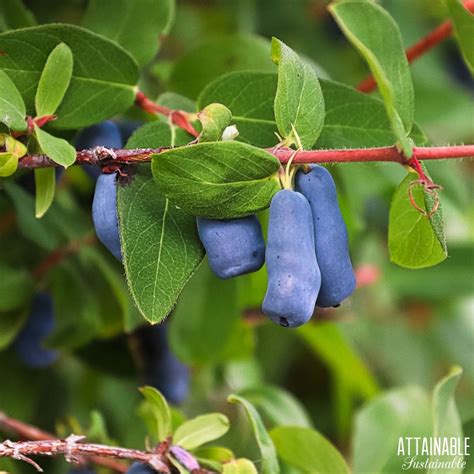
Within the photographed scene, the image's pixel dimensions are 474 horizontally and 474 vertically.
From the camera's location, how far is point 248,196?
24.8 inches

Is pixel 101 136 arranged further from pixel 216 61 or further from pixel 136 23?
pixel 216 61

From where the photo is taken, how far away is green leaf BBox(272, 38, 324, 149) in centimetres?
63

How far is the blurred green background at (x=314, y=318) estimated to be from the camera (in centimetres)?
106

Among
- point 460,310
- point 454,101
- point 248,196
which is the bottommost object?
point 460,310

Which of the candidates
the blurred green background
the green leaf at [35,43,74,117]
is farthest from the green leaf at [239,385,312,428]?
the green leaf at [35,43,74,117]

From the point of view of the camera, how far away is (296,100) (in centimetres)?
65

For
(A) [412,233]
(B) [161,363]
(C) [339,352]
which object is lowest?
(C) [339,352]

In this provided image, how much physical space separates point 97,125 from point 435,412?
0.38 meters

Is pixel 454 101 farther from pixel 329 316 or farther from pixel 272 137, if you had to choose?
pixel 272 137

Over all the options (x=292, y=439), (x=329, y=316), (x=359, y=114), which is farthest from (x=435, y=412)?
(x=329, y=316)

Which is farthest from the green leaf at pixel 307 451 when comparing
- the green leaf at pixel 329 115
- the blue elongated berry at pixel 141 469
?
the green leaf at pixel 329 115

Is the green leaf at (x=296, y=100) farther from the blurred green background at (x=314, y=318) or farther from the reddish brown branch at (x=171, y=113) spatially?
the blurred green background at (x=314, y=318)

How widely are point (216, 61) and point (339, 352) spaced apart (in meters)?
0.51

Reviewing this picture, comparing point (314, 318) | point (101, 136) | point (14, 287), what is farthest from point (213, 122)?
point (314, 318)
